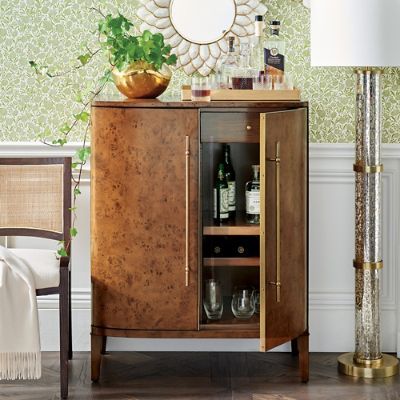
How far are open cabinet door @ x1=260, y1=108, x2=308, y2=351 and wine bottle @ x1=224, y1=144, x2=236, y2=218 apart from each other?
0.20 m

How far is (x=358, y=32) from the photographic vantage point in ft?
11.6

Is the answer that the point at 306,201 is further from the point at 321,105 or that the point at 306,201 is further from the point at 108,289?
the point at 108,289

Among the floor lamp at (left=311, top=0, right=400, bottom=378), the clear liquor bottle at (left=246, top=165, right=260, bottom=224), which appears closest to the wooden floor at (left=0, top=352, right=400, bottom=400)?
the floor lamp at (left=311, top=0, right=400, bottom=378)

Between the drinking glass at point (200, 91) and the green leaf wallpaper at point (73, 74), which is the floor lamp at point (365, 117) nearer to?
the green leaf wallpaper at point (73, 74)

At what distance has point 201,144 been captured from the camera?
11.7ft

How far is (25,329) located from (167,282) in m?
0.54

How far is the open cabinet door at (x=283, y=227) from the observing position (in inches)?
134

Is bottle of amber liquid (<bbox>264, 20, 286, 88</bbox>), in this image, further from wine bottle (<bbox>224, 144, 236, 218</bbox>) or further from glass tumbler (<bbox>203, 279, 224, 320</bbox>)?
glass tumbler (<bbox>203, 279, 224, 320</bbox>)

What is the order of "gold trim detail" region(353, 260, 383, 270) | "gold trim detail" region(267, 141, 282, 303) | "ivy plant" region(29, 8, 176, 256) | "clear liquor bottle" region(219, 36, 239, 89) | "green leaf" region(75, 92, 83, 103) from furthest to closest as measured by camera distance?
"green leaf" region(75, 92, 83, 103) → "gold trim detail" region(353, 260, 383, 270) → "clear liquor bottle" region(219, 36, 239, 89) → "ivy plant" region(29, 8, 176, 256) → "gold trim detail" region(267, 141, 282, 303)

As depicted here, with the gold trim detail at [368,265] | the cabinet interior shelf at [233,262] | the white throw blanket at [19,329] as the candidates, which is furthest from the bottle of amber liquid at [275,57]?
the white throw blanket at [19,329]

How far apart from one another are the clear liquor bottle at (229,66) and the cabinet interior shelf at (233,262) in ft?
2.09

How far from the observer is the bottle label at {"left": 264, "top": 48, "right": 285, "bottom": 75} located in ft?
12.1

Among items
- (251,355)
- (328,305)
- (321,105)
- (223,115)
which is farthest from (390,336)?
(223,115)

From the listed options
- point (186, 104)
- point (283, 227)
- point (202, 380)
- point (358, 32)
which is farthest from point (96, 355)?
point (358, 32)
